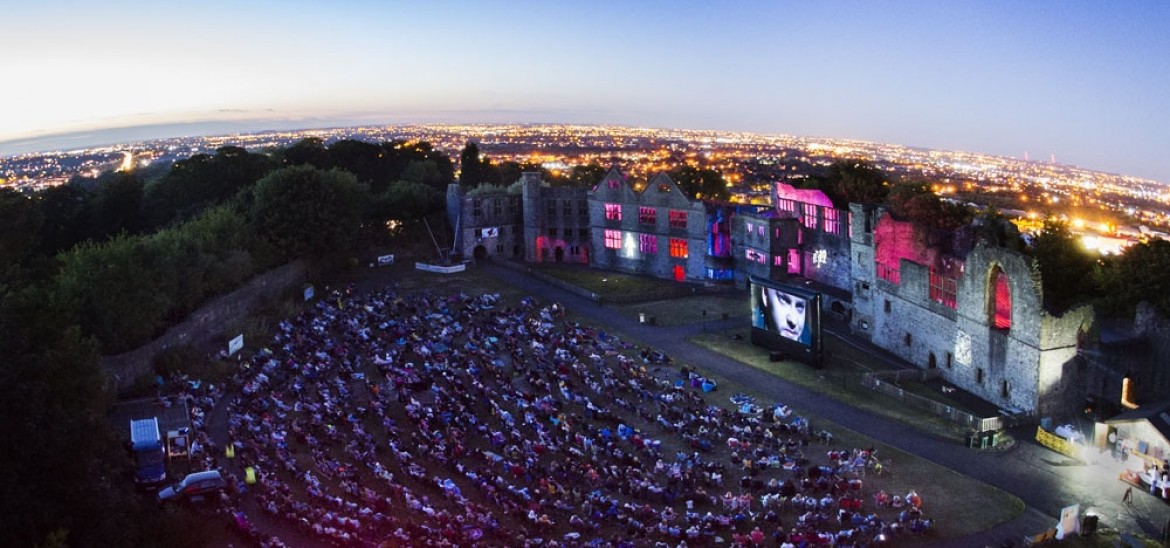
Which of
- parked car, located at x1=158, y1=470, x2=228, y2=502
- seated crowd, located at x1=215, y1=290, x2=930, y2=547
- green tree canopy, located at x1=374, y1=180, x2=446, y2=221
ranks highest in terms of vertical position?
green tree canopy, located at x1=374, y1=180, x2=446, y2=221

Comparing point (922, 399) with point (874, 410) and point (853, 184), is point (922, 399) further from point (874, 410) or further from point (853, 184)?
point (853, 184)

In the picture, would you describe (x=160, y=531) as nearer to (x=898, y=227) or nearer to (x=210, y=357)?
(x=210, y=357)

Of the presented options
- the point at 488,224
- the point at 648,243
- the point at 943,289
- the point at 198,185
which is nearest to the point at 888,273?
the point at 943,289

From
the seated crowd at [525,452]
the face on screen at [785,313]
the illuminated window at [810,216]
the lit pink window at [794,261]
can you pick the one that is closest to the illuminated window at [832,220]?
the illuminated window at [810,216]

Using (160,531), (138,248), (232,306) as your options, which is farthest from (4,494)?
(232,306)

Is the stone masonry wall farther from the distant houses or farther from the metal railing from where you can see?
the metal railing

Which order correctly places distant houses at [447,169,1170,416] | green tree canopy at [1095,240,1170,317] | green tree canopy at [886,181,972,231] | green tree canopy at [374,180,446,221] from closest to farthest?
1. distant houses at [447,169,1170,416]
2. green tree canopy at [1095,240,1170,317]
3. green tree canopy at [886,181,972,231]
4. green tree canopy at [374,180,446,221]

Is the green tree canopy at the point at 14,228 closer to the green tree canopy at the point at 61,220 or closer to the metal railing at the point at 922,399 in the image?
the green tree canopy at the point at 61,220

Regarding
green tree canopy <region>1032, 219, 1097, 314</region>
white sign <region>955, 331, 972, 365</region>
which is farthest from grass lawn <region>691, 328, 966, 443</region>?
green tree canopy <region>1032, 219, 1097, 314</region>
